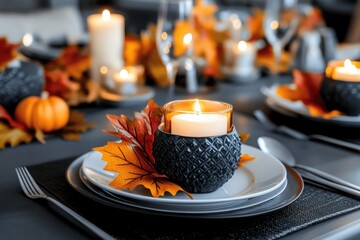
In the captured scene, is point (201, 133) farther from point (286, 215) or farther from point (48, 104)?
point (48, 104)

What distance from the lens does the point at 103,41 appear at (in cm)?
117

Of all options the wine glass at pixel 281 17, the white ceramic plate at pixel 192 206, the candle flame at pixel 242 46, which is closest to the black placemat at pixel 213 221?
the white ceramic plate at pixel 192 206

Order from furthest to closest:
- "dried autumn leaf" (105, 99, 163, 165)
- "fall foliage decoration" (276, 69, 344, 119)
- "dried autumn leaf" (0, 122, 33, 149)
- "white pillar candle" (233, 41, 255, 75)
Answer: "white pillar candle" (233, 41, 255, 75) < "fall foliage decoration" (276, 69, 344, 119) < "dried autumn leaf" (0, 122, 33, 149) < "dried autumn leaf" (105, 99, 163, 165)

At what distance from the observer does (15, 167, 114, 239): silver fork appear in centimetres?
50

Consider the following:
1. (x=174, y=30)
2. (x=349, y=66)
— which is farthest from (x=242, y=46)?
(x=349, y=66)

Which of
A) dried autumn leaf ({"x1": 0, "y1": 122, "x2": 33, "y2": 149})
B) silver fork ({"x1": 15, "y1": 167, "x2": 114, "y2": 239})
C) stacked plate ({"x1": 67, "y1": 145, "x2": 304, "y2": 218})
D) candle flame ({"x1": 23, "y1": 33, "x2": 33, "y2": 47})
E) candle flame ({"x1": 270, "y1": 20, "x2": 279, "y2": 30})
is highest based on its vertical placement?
candle flame ({"x1": 270, "y1": 20, "x2": 279, "y2": 30})

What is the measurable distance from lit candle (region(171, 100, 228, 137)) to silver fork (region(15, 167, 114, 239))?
136 mm

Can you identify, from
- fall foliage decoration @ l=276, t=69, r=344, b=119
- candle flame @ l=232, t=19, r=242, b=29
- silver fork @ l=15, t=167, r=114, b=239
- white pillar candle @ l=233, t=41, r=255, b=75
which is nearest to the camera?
silver fork @ l=15, t=167, r=114, b=239

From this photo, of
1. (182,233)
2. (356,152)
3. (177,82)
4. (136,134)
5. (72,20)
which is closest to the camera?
(182,233)

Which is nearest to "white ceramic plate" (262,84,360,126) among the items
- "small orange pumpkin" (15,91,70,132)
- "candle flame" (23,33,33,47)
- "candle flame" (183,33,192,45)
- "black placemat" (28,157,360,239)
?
"candle flame" (183,33,192,45)

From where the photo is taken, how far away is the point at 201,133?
1.84ft

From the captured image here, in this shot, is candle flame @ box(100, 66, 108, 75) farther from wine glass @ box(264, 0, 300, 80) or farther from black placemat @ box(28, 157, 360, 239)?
black placemat @ box(28, 157, 360, 239)

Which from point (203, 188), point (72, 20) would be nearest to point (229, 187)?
point (203, 188)

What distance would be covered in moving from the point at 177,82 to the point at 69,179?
0.67 metres
